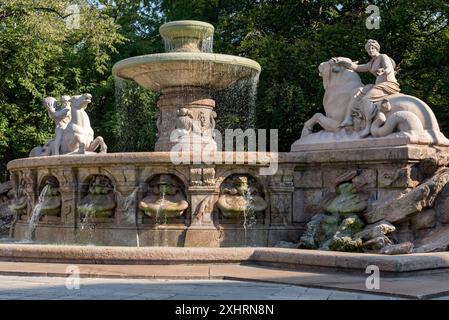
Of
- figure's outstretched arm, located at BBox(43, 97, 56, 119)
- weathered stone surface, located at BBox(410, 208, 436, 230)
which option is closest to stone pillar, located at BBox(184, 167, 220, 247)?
weathered stone surface, located at BBox(410, 208, 436, 230)

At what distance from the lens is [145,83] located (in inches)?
588

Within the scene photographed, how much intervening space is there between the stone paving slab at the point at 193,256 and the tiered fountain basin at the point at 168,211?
1536 mm

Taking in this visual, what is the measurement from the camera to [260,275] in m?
8.69

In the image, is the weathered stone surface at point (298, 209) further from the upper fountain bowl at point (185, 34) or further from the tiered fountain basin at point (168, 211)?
the upper fountain bowl at point (185, 34)

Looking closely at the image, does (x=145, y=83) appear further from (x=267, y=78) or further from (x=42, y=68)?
(x=42, y=68)

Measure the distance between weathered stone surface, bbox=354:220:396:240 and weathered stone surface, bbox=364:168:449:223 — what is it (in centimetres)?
18

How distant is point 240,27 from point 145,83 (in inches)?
555

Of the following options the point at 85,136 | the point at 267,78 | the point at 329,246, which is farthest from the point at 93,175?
the point at 267,78

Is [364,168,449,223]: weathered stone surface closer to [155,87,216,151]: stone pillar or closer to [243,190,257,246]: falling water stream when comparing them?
[243,190,257,246]: falling water stream

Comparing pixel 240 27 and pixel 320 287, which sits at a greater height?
pixel 240 27

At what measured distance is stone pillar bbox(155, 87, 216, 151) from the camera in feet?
47.3

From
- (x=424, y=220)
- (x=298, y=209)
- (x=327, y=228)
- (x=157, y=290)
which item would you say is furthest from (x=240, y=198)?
(x=157, y=290)

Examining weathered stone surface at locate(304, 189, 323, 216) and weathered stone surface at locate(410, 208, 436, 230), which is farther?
weathered stone surface at locate(304, 189, 323, 216)

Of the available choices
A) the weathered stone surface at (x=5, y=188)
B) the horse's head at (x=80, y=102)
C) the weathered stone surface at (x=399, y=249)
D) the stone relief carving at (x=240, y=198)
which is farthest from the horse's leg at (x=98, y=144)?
the weathered stone surface at (x=5, y=188)
